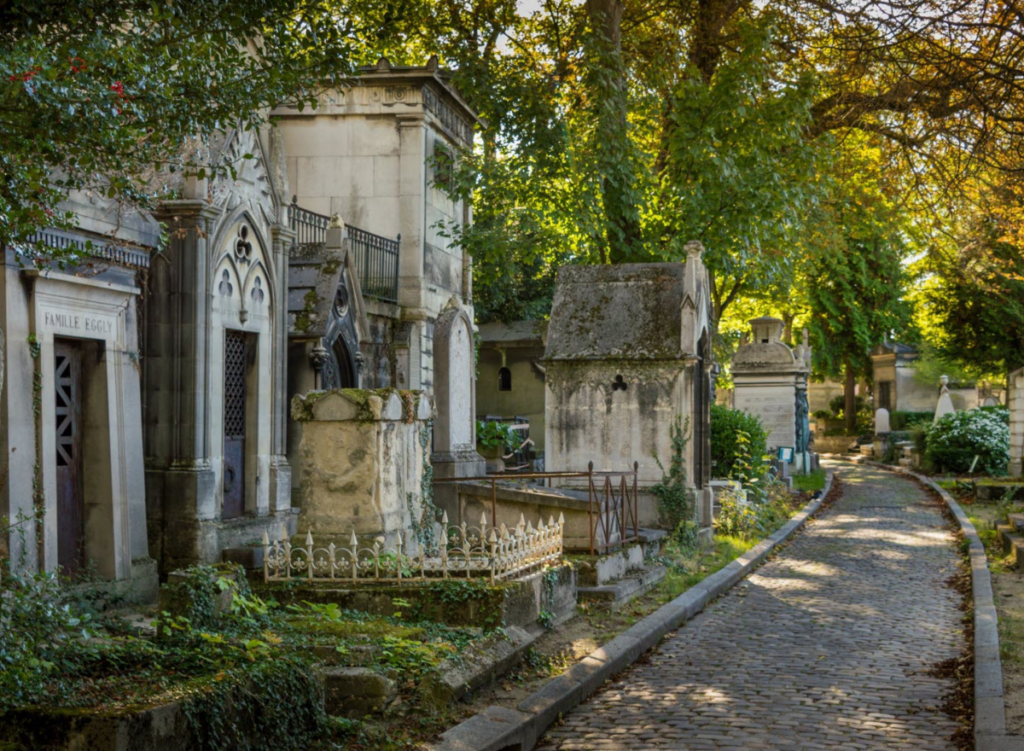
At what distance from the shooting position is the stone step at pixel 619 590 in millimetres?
10336

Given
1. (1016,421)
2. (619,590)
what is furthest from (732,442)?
(619,590)

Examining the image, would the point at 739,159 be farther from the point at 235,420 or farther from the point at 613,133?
the point at 235,420

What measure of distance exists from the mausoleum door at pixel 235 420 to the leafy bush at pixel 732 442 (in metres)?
9.53

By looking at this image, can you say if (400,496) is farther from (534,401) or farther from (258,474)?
(534,401)

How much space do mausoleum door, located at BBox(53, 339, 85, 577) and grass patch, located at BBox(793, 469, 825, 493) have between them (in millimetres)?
17774

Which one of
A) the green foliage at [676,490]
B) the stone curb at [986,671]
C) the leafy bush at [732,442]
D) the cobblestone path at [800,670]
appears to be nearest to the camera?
the stone curb at [986,671]

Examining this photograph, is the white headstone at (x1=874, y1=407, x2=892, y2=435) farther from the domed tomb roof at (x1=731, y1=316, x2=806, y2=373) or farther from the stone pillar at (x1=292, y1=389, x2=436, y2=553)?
the stone pillar at (x1=292, y1=389, x2=436, y2=553)

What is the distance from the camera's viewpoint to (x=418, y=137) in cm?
1784

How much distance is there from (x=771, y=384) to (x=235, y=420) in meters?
20.9

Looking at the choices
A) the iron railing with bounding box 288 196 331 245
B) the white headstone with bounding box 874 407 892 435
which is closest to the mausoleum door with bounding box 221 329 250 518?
the iron railing with bounding box 288 196 331 245

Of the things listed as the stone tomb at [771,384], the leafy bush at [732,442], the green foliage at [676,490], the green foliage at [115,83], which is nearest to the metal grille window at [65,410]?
the green foliage at [115,83]

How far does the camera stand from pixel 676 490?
1469 centimetres

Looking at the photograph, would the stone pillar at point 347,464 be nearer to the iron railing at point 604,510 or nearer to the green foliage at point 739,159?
the iron railing at point 604,510

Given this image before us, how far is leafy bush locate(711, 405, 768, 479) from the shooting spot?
19.4 meters
